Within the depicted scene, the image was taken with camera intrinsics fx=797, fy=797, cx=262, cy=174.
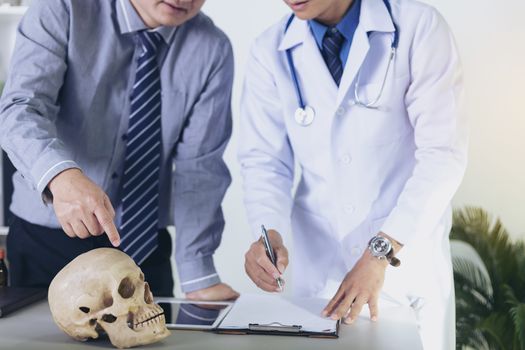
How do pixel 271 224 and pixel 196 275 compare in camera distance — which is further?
pixel 196 275

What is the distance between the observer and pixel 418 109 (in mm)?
2023

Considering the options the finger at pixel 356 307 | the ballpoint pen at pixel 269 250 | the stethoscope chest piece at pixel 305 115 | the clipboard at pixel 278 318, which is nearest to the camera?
the clipboard at pixel 278 318

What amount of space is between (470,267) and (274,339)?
2.25 meters

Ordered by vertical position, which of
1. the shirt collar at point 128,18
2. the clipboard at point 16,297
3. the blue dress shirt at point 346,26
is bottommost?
the clipboard at point 16,297

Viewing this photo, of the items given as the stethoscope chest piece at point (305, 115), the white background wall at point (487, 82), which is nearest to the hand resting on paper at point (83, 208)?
the stethoscope chest piece at point (305, 115)

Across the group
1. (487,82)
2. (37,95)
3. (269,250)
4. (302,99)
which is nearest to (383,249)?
(269,250)

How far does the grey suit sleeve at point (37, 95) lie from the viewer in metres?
1.82

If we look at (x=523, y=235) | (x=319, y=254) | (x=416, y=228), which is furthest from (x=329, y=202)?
(x=523, y=235)

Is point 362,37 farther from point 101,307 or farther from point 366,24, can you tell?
point 101,307

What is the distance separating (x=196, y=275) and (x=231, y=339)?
2.39 feet

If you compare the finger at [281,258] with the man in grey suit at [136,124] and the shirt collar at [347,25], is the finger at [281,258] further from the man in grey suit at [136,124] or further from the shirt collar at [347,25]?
the shirt collar at [347,25]

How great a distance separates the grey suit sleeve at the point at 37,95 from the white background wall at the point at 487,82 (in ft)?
5.57

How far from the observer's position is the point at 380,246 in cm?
187

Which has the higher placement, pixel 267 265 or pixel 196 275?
pixel 267 265
